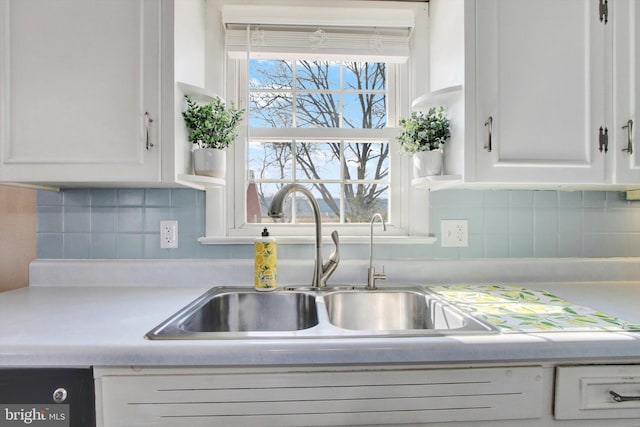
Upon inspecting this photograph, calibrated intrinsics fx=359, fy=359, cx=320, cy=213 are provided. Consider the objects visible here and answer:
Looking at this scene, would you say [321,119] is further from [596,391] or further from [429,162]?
[596,391]

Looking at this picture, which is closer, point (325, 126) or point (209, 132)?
point (209, 132)

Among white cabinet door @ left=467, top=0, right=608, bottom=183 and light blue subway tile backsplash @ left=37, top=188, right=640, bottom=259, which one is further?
light blue subway tile backsplash @ left=37, top=188, right=640, bottom=259

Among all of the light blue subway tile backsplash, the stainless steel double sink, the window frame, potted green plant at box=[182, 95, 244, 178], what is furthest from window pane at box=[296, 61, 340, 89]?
the stainless steel double sink

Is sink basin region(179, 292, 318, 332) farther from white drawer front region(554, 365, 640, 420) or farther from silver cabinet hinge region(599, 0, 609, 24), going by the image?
silver cabinet hinge region(599, 0, 609, 24)

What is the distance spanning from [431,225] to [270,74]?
1.00 m

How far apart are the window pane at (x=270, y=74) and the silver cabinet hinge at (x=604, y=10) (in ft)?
3.88

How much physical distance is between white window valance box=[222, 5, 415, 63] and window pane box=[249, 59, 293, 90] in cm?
6

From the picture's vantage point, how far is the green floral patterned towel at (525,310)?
3.05 feet

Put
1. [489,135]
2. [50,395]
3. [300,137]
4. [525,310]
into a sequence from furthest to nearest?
[300,137] → [489,135] → [525,310] → [50,395]

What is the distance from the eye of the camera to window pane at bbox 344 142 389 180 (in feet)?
5.44

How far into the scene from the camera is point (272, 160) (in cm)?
165

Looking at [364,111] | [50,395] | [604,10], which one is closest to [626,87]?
[604,10]

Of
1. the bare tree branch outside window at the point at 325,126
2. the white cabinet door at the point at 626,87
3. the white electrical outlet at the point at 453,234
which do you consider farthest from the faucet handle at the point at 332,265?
the white cabinet door at the point at 626,87

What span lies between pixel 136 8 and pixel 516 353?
4.88ft
